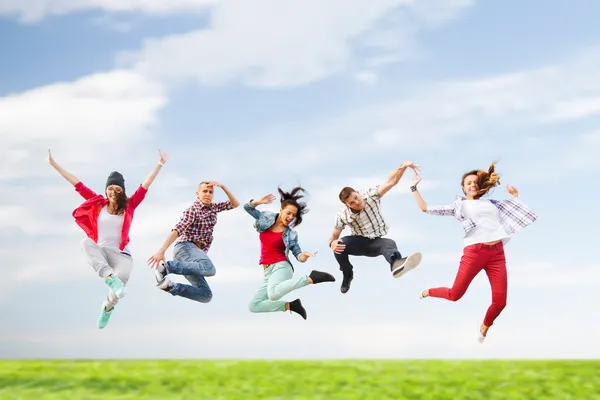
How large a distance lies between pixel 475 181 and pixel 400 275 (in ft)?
5.09

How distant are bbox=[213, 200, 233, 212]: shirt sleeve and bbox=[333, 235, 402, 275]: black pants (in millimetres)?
1591

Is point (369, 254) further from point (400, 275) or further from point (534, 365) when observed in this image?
point (534, 365)

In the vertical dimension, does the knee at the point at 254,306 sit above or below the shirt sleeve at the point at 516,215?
below

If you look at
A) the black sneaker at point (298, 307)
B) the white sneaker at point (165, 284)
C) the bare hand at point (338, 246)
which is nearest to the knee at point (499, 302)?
the bare hand at point (338, 246)

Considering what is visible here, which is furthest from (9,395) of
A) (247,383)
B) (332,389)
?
(332,389)

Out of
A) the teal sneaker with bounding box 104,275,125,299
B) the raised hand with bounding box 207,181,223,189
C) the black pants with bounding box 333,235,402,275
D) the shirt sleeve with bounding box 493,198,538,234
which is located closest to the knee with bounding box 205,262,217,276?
the raised hand with bounding box 207,181,223,189

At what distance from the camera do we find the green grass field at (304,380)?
7.07 metres

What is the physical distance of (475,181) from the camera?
9.62 meters

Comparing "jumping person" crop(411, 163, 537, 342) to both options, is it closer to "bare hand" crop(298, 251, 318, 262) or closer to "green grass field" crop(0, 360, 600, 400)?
"green grass field" crop(0, 360, 600, 400)

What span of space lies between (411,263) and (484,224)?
1043 millimetres

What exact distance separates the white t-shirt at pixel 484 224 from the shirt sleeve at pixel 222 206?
120 inches

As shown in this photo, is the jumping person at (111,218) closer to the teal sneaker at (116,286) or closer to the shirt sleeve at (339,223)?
the teal sneaker at (116,286)

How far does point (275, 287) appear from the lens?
378 inches

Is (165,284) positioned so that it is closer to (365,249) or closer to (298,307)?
(298,307)
